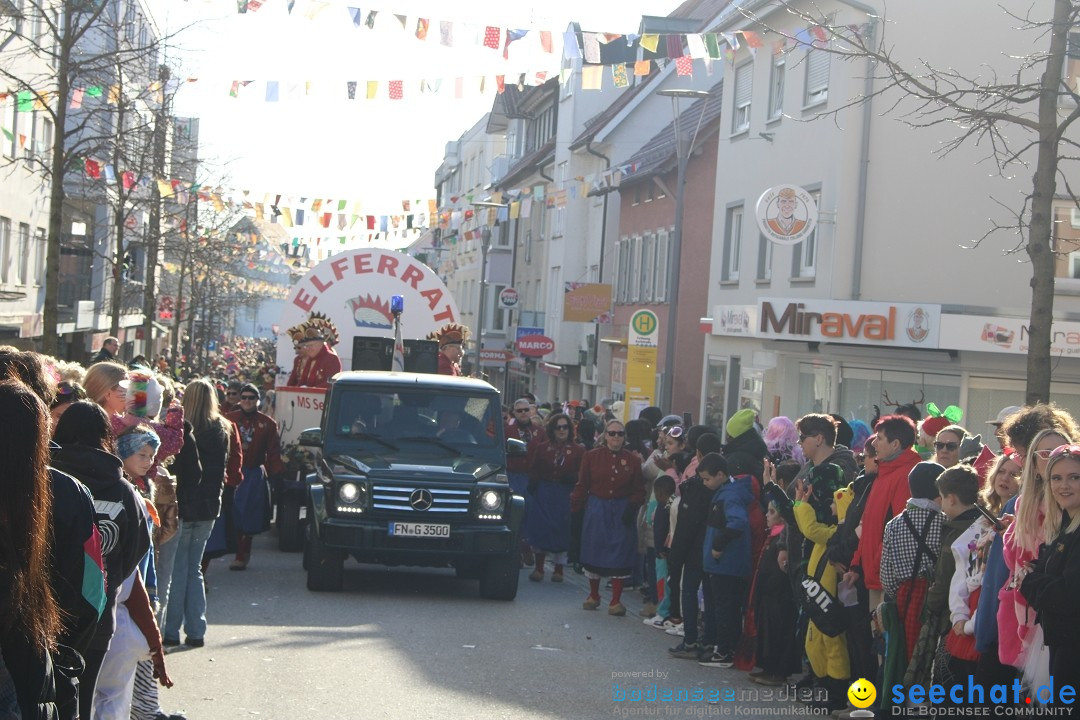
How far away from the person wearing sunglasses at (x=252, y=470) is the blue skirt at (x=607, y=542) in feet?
11.0

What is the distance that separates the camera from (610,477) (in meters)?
13.1

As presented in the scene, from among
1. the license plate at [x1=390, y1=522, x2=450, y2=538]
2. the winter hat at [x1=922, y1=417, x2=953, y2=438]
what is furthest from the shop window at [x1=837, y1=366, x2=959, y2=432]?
the winter hat at [x1=922, y1=417, x2=953, y2=438]

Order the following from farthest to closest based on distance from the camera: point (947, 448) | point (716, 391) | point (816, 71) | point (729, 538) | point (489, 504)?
point (716, 391) < point (816, 71) < point (489, 504) < point (729, 538) < point (947, 448)

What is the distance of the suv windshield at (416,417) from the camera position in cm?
1370

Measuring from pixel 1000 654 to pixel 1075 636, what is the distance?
0.79 m

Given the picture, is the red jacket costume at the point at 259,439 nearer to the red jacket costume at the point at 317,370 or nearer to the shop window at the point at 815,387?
the red jacket costume at the point at 317,370

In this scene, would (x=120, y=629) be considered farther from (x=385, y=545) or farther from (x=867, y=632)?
(x=385, y=545)

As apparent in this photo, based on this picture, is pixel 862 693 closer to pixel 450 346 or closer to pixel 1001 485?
pixel 1001 485

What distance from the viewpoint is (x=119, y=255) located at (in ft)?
100

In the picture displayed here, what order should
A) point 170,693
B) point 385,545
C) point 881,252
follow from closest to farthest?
point 170,693 → point 385,545 → point 881,252

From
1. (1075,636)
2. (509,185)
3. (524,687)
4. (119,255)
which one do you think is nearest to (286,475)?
(524,687)

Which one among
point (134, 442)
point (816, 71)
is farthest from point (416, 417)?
point (816, 71)

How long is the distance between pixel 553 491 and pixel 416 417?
2.06 metres

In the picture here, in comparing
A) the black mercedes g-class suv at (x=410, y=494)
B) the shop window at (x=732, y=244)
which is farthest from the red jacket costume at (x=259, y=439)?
the shop window at (x=732, y=244)
